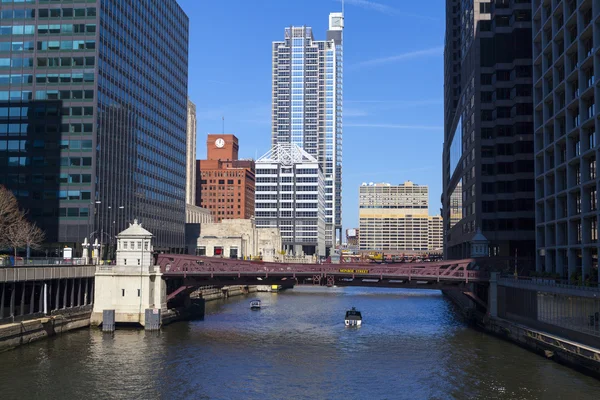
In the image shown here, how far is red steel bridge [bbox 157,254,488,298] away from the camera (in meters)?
89.2

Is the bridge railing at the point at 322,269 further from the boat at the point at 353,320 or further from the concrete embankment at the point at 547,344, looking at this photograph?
the concrete embankment at the point at 547,344

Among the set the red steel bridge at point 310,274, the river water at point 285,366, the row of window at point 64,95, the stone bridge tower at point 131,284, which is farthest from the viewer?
the row of window at point 64,95

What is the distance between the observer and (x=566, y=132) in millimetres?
86188

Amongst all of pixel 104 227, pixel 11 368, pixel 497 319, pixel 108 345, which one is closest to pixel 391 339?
pixel 497 319

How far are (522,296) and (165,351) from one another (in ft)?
132

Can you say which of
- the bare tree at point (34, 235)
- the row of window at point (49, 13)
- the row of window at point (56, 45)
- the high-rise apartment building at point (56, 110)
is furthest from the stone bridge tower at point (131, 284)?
the row of window at point (49, 13)

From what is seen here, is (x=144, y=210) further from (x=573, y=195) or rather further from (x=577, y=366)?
(x=577, y=366)

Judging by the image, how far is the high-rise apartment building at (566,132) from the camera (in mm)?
79375

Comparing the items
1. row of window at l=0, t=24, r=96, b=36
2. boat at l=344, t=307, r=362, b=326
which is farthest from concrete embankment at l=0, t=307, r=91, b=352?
row of window at l=0, t=24, r=96, b=36

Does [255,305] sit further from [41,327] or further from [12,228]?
[41,327]

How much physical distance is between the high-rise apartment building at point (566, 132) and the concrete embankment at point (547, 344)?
1090 cm

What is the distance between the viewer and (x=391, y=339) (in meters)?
79.5

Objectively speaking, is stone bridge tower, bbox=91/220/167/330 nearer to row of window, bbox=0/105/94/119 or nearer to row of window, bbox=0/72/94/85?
row of window, bbox=0/105/94/119

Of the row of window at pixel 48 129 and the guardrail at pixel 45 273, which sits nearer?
the guardrail at pixel 45 273
